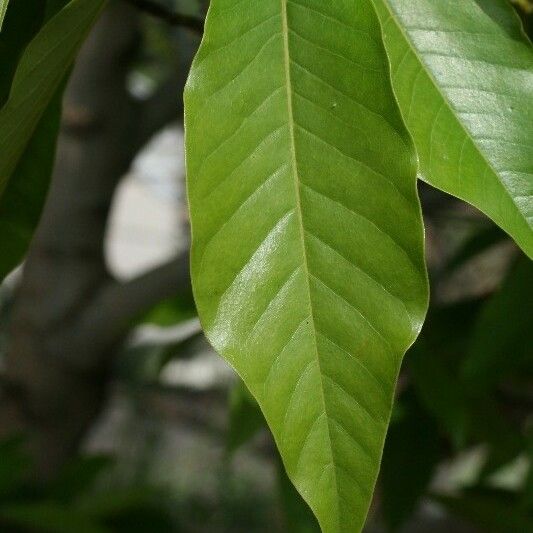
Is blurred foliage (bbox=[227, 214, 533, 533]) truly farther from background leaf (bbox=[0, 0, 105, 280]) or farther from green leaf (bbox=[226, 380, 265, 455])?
background leaf (bbox=[0, 0, 105, 280])

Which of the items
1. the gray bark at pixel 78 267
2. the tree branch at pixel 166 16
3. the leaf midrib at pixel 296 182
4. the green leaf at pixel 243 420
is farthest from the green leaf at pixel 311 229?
the gray bark at pixel 78 267

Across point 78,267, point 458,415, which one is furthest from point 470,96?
point 78,267

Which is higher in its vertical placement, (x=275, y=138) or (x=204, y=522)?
(x=275, y=138)

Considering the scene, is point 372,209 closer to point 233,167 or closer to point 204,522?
point 233,167

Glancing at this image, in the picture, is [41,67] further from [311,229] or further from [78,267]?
[78,267]

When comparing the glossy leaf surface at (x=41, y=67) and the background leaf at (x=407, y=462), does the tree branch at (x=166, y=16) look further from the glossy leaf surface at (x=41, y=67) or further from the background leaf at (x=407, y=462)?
the background leaf at (x=407, y=462)

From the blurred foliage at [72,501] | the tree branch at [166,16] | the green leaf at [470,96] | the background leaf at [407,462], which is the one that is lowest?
the blurred foliage at [72,501]

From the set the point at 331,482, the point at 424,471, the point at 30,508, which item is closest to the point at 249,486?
the point at 30,508
